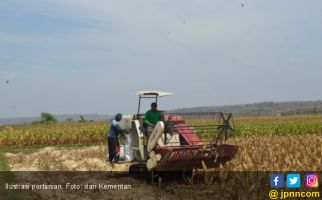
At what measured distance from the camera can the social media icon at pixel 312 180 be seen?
36.0 feet

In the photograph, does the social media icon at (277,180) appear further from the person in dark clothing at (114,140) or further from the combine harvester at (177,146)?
the person in dark clothing at (114,140)

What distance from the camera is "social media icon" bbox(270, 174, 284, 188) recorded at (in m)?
11.3

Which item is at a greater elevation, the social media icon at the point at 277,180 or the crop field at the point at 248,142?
the crop field at the point at 248,142

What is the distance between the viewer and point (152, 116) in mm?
13508

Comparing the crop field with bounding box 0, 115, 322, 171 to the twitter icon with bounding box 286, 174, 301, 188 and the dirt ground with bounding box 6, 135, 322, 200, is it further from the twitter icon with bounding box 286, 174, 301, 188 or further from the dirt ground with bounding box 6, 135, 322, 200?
the twitter icon with bounding box 286, 174, 301, 188

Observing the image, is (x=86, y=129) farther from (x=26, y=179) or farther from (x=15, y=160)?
(x=26, y=179)

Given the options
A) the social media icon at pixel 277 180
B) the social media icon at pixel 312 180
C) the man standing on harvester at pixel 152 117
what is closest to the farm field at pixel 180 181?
the social media icon at pixel 277 180

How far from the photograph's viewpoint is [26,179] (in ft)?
48.0

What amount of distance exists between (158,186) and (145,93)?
282 centimetres

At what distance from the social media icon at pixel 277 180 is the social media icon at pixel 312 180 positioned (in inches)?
23.0

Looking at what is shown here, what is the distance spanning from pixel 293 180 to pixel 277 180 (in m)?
0.41

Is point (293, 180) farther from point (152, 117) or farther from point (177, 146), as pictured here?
point (152, 117)

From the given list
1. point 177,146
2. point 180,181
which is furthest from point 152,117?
point 180,181

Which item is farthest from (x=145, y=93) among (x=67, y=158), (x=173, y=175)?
(x=67, y=158)
